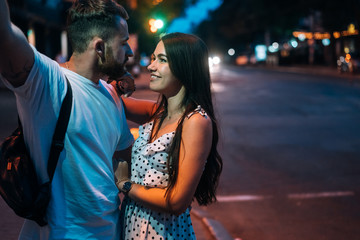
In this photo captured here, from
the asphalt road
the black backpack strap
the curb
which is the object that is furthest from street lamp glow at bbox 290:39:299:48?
the black backpack strap

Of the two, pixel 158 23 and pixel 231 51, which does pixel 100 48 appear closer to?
pixel 158 23

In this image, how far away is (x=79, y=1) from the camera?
2.14m

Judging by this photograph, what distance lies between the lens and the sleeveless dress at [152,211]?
241cm

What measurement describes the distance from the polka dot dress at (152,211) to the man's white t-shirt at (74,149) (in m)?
0.24

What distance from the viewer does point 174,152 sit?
7.70 feet

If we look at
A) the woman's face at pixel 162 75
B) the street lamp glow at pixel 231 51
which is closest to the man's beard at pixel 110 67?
the woman's face at pixel 162 75

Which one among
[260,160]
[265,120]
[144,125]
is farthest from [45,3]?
[144,125]

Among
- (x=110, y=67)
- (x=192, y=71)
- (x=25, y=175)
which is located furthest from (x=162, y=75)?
(x=25, y=175)

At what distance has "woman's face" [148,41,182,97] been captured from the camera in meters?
2.53

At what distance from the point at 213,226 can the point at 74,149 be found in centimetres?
385

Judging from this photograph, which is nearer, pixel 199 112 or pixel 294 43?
pixel 199 112

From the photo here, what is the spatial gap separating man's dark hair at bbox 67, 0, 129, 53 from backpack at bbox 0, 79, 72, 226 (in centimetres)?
29

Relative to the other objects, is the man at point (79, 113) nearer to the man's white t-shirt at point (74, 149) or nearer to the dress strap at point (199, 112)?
the man's white t-shirt at point (74, 149)

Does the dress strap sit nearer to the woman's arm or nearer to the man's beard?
the woman's arm
